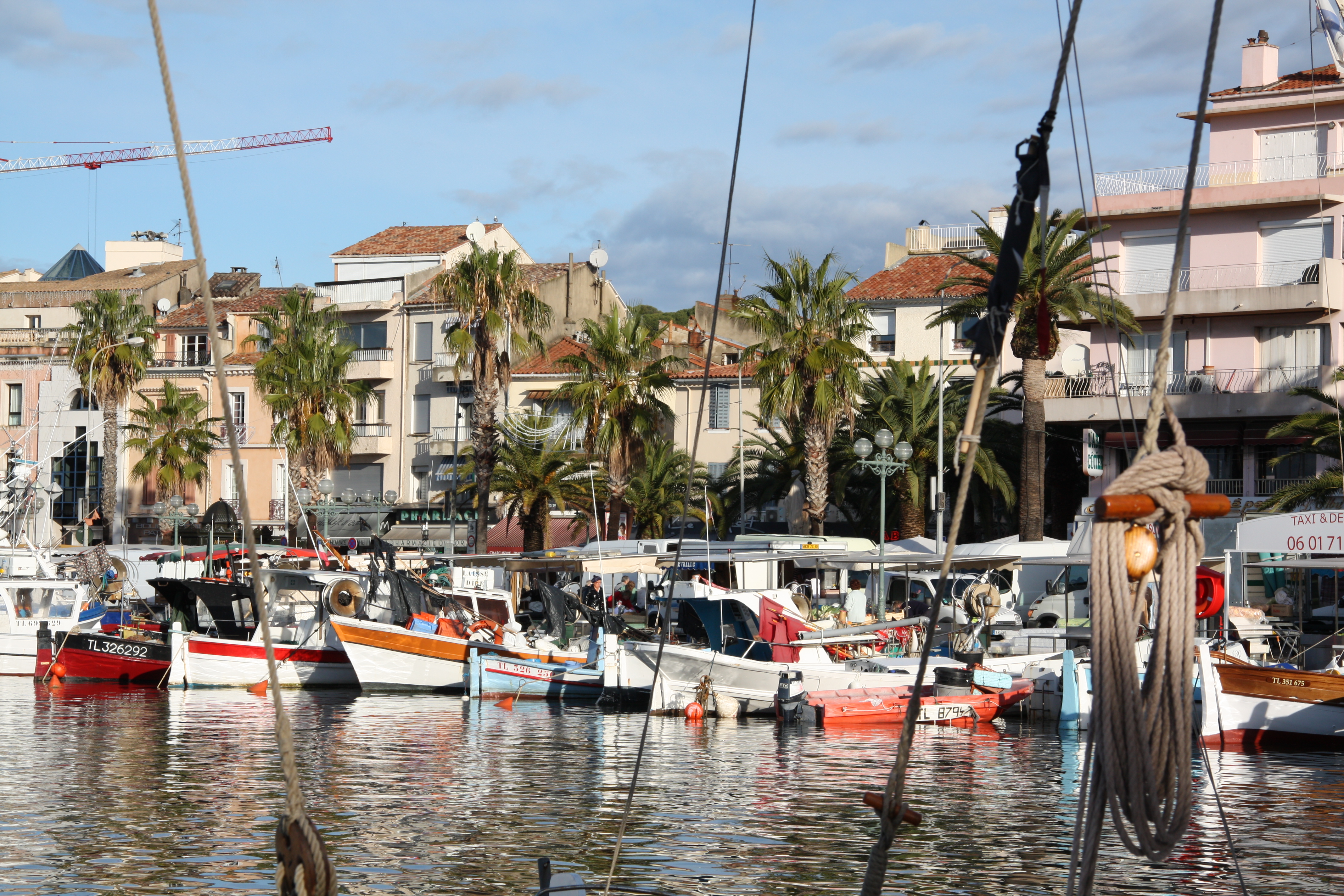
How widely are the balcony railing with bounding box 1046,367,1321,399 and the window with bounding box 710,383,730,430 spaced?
51.4 ft

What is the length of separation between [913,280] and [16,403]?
40.1 meters

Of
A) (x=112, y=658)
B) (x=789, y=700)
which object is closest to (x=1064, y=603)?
(x=789, y=700)

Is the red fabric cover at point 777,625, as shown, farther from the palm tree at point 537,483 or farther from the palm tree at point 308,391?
the palm tree at point 308,391

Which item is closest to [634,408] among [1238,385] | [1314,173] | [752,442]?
[752,442]

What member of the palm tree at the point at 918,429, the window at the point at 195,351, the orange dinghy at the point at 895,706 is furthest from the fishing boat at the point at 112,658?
the window at the point at 195,351

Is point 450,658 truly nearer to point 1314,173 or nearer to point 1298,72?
point 1314,173

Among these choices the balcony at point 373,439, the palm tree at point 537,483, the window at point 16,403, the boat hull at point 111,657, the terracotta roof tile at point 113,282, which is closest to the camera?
the boat hull at point 111,657

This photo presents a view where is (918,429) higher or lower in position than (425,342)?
lower

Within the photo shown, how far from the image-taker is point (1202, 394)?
45781mm

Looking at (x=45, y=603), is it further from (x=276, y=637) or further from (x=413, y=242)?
(x=413, y=242)

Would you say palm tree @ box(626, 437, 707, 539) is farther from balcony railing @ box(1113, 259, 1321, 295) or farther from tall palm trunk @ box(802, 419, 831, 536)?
balcony railing @ box(1113, 259, 1321, 295)

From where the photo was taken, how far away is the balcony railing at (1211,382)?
45562 mm

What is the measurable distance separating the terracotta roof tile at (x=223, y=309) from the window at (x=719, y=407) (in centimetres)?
2099

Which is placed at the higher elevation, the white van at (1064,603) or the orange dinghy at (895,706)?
the white van at (1064,603)
